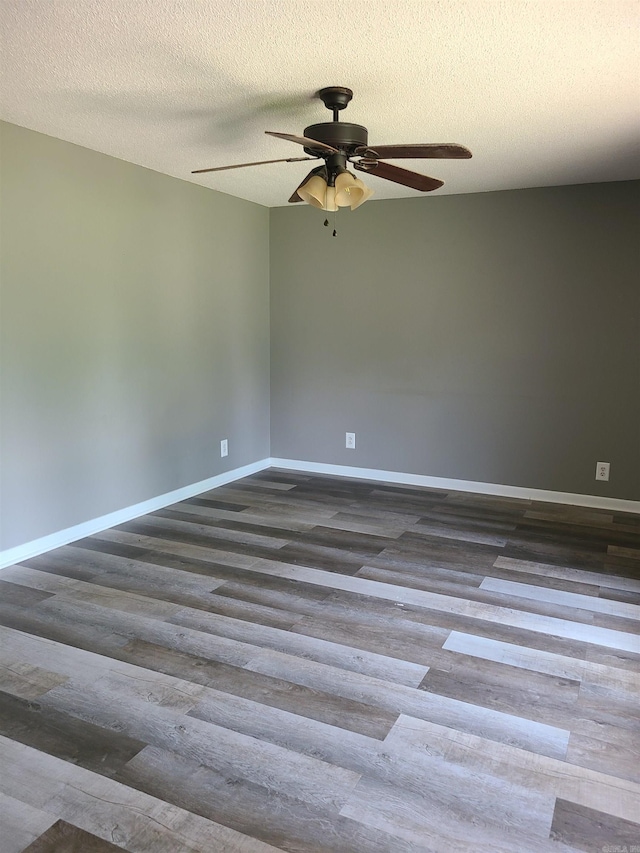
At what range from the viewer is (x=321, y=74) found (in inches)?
98.0

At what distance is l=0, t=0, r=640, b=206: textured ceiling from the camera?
2.04 m

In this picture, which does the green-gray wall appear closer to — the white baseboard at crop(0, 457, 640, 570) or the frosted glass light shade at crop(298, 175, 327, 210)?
the white baseboard at crop(0, 457, 640, 570)

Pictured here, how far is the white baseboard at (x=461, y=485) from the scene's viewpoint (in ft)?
14.5

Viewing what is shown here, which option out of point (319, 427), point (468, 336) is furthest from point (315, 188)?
point (319, 427)

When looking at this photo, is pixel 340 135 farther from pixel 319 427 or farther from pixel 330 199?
pixel 319 427

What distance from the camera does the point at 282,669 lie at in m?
2.35

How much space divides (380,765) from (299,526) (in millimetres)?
2208

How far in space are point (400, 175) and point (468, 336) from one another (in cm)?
203

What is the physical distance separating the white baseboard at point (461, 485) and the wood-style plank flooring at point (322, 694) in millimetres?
645

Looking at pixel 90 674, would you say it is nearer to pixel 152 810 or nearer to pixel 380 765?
pixel 152 810

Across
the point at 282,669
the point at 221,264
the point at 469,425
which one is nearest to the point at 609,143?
the point at 469,425

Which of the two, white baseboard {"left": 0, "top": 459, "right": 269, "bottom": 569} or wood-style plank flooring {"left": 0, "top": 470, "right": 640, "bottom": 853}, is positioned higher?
white baseboard {"left": 0, "top": 459, "right": 269, "bottom": 569}

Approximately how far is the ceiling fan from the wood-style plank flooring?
1.83 m

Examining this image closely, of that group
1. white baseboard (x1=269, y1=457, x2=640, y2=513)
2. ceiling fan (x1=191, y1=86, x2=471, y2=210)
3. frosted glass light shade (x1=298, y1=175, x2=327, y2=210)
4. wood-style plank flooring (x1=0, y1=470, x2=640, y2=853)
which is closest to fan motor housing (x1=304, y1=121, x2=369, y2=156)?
ceiling fan (x1=191, y1=86, x2=471, y2=210)
